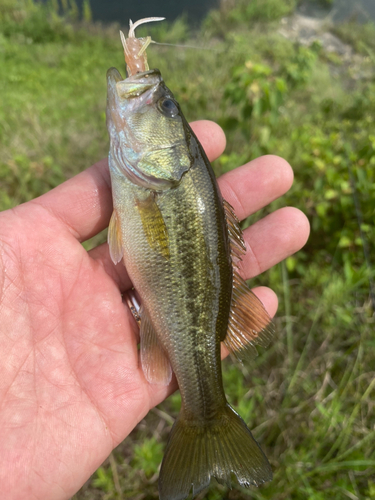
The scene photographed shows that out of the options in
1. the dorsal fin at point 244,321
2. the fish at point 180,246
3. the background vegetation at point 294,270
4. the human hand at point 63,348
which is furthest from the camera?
the background vegetation at point 294,270

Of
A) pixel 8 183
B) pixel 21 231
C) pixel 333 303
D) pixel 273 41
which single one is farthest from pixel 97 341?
pixel 273 41

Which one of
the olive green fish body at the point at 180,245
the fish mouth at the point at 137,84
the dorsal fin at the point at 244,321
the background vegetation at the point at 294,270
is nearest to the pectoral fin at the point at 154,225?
the olive green fish body at the point at 180,245

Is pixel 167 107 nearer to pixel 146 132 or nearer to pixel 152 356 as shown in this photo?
→ pixel 146 132

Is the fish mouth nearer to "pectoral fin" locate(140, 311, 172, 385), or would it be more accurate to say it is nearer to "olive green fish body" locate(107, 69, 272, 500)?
"olive green fish body" locate(107, 69, 272, 500)

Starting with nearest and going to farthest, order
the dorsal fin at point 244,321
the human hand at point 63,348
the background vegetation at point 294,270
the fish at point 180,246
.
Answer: the human hand at point 63,348
the fish at point 180,246
the dorsal fin at point 244,321
the background vegetation at point 294,270

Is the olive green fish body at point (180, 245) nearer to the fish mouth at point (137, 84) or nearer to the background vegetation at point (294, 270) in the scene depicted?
the fish mouth at point (137, 84)

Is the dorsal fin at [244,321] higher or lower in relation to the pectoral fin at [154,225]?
lower
